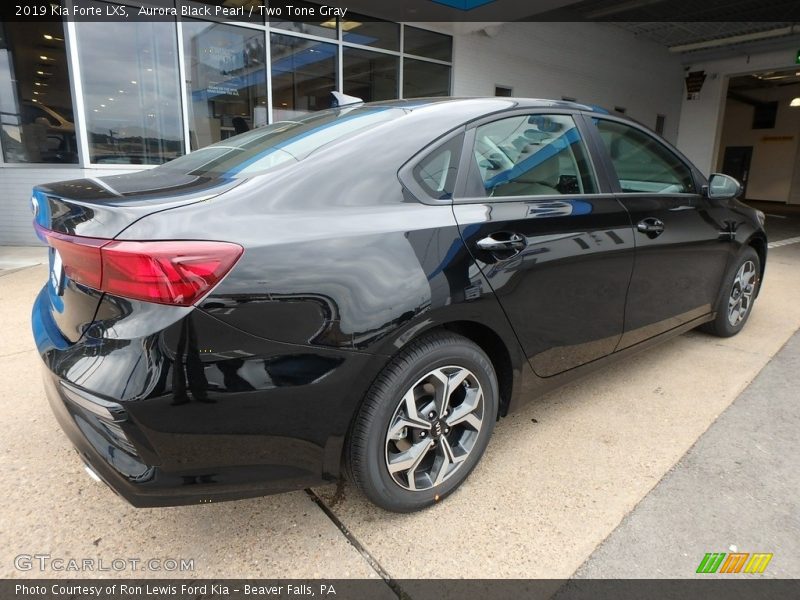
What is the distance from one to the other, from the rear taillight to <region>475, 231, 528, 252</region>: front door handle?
3.12 ft

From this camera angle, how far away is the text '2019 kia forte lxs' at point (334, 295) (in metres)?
1.46

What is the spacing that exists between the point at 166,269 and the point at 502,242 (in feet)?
4.09

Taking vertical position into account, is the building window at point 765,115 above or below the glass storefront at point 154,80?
above

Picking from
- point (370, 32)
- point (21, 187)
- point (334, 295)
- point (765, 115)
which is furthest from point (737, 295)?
point (765, 115)

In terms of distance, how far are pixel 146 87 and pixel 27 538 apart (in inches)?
297

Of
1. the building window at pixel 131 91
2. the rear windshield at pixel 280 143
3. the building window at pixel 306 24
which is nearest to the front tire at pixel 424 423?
the rear windshield at pixel 280 143

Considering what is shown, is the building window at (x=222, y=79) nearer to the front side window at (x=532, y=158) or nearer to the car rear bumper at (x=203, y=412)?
the front side window at (x=532, y=158)

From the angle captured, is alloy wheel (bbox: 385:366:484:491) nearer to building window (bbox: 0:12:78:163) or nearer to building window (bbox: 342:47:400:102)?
building window (bbox: 0:12:78:163)

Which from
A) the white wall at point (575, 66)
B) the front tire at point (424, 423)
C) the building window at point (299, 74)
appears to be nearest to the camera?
the front tire at point (424, 423)

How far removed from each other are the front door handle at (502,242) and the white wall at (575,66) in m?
9.66

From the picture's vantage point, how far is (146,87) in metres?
7.73

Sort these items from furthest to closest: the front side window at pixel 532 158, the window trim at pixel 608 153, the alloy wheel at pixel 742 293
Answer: the alloy wheel at pixel 742 293, the window trim at pixel 608 153, the front side window at pixel 532 158

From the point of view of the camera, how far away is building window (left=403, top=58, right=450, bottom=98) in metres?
10.4

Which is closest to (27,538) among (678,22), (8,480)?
(8,480)
